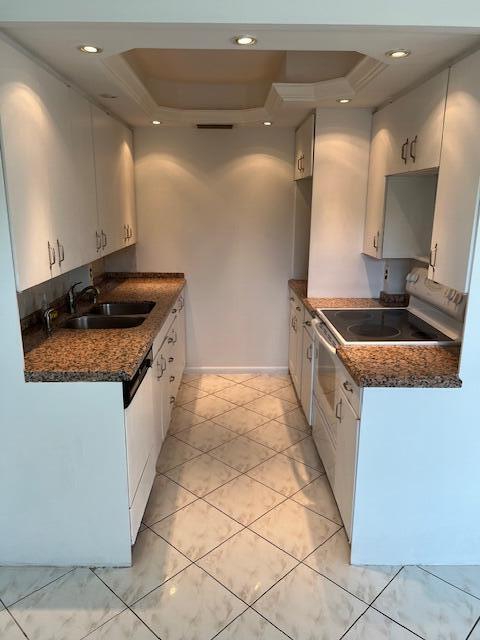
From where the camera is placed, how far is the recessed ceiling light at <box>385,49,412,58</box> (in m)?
1.99

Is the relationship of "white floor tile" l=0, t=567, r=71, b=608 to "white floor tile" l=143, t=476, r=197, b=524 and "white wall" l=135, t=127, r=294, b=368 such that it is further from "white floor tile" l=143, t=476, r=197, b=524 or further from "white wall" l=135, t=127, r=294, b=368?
"white wall" l=135, t=127, r=294, b=368

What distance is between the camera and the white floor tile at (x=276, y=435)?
333cm

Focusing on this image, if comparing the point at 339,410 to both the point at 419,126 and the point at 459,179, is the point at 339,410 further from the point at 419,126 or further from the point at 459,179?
the point at 419,126

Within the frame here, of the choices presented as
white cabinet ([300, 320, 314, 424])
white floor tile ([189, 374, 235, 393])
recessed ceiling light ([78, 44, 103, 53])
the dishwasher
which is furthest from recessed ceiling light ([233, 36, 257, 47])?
white floor tile ([189, 374, 235, 393])

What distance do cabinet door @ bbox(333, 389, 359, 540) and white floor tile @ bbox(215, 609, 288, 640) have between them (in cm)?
56

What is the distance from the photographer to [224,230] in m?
4.36

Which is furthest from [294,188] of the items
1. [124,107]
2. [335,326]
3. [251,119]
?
[335,326]

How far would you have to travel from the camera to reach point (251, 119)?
379 centimetres

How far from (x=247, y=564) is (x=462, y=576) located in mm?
987

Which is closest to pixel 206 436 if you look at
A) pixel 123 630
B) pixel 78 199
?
pixel 123 630

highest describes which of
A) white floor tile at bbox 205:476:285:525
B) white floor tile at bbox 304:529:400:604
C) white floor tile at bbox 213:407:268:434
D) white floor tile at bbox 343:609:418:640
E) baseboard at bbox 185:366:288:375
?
baseboard at bbox 185:366:288:375

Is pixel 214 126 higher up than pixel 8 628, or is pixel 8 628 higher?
pixel 214 126

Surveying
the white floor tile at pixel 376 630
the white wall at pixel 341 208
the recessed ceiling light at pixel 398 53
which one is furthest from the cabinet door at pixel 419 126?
the white floor tile at pixel 376 630

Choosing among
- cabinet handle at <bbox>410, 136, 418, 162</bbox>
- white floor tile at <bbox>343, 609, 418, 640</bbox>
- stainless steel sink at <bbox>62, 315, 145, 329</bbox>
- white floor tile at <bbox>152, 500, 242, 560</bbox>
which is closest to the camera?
white floor tile at <bbox>343, 609, 418, 640</bbox>
